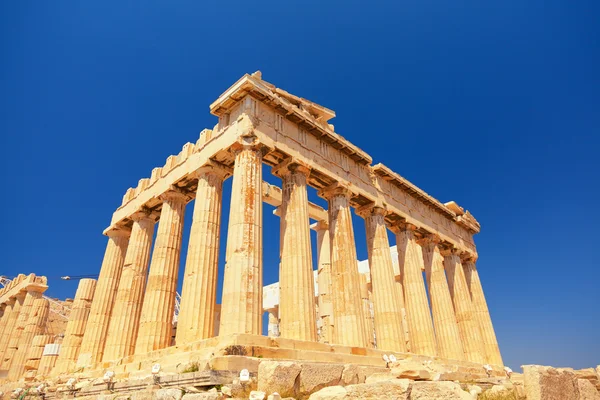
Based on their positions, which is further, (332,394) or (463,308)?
(463,308)

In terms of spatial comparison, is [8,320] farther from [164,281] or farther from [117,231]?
[164,281]

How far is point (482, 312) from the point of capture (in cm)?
2841

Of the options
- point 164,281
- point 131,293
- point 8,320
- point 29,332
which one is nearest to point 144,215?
point 131,293

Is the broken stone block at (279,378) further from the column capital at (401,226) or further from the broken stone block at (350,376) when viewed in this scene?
the column capital at (401,226)

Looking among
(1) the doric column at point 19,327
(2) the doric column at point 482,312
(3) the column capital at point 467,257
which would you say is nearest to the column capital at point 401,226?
(3) the column capital at point 467,257

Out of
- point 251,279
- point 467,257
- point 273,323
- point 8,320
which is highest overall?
point 467,257

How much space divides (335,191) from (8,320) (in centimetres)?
3251

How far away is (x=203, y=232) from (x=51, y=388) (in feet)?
25.0

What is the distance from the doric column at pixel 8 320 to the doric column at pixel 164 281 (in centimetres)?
2459

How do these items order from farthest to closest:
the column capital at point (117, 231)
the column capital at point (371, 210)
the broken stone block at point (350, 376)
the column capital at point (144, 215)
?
the column capital at point (117, 231)
the column capital at point (371, 210)
the column capital at point (144, 215)
the broken stone block at point (350, 376)

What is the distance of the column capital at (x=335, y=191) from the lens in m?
19.7

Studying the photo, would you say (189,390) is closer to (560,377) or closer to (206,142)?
(560,377)

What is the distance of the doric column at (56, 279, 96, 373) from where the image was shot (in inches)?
812

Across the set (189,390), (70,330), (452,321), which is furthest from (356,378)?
(70,330)
